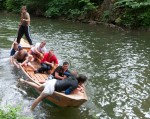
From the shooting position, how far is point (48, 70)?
37.7ft

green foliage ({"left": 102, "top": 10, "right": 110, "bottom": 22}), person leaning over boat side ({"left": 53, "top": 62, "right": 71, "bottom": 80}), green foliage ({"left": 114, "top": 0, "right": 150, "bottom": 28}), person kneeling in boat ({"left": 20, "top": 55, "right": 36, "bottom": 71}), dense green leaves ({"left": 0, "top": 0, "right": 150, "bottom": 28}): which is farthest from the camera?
green foliage ({"left": 102, "top": 10, "right": 110, "bottom": 22})

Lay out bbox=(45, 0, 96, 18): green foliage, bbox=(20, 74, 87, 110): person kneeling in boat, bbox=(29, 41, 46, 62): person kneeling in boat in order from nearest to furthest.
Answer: bbox=(20, 74, 87, 110): person kneeling in boat → bbox=(29, 41, 46, 62): person kneeling in boat → bbox=(45, 0, 96, 18): green foliage

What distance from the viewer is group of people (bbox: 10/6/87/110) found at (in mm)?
8617

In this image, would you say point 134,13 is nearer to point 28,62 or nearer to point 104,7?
point 104,7

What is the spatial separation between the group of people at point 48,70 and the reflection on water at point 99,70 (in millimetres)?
573

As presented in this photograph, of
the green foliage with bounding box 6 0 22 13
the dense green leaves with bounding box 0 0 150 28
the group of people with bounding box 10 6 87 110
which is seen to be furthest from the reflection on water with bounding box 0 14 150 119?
the green foliage with bounding box 6 0 22 13

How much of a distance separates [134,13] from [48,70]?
13.1 metres

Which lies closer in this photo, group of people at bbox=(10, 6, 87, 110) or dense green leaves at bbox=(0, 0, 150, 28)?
group of people at bbox=(10, 6, 87, 110)

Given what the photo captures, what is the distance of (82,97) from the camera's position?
8344 mm

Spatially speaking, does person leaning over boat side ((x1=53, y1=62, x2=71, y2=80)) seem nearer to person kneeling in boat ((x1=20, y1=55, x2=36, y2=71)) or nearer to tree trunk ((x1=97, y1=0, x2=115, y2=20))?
person kneeling in boat ((x1=20, y1=55, x2=36, y2=71))

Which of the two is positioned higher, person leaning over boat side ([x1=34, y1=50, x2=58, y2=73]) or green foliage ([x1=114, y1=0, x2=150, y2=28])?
green foliage ([x1=114, y1=0, x2=150, y2=28])

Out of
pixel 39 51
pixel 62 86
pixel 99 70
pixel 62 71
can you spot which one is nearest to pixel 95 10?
pixel 99 70

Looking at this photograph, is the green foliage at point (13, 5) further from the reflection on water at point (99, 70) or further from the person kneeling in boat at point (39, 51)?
the person kneeling in boat at point (39, 51)

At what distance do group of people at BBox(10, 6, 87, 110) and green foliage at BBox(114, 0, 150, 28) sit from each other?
9909mm
